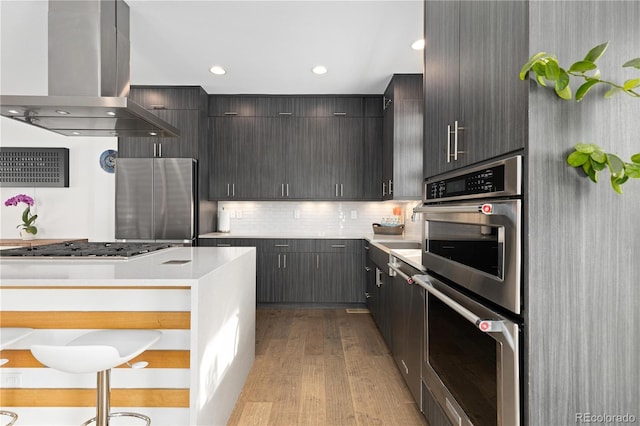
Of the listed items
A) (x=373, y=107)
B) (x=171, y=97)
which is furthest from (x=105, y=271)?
(x=373, y=107)

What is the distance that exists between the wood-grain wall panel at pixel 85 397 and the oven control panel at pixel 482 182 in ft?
4.96

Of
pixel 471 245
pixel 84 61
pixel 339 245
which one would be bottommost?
pixel 339 245

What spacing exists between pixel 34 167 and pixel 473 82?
5.81 m

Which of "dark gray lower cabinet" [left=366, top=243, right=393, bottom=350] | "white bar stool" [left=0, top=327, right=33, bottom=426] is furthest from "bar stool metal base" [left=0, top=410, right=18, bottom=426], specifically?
"dark gray lower cabinet" [left=366, top=243, right=393, bottom=350]

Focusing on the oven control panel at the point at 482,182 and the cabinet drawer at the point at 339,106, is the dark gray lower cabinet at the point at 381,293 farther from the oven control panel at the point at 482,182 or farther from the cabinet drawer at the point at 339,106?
the cabinet drawer at the point at 339,106

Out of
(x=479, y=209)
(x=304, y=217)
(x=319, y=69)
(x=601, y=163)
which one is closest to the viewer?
(x=601, y=163)

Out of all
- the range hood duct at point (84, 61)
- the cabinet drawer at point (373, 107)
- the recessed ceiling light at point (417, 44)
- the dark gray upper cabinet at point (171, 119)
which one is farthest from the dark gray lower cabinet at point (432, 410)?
the dark gray upper cabinet at point (171, 119)

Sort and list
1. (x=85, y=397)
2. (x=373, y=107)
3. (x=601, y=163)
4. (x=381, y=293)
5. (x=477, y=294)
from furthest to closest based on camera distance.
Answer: (x=373, y=107)
(x=381, y=293)
(x=85, y=397)
(x=477, y=294)
(x=601, y=163)

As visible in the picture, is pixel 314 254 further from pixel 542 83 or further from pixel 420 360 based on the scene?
pixel 542 83

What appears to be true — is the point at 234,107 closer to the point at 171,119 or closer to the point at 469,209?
the point at 171,119

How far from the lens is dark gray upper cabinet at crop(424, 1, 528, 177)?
110 centimetres

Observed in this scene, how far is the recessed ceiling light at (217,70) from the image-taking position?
400 cm

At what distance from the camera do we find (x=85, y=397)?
1855mm

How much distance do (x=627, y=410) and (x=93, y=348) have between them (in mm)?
1682
